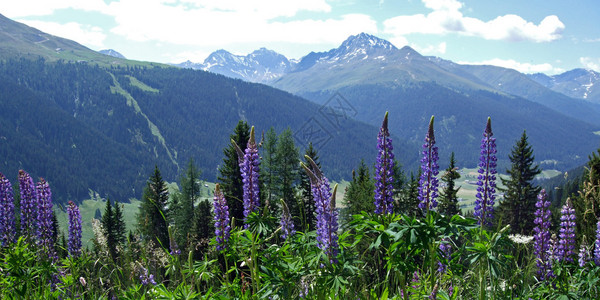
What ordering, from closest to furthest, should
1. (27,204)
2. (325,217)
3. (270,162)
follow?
1. (325,217)
2. (27,204)
3. (270,162)

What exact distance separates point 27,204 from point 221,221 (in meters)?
A: 5.54

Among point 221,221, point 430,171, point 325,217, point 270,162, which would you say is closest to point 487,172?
point 430,171

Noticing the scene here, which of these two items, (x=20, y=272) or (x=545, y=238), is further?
(x=545, y=238)

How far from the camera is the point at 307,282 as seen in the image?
15.1 ft

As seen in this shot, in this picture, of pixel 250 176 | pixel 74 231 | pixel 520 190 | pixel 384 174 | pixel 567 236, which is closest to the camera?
pixel 250 176

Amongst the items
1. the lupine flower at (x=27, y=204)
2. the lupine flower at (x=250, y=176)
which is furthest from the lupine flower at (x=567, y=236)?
the lupine flower at (x=27, y=204)

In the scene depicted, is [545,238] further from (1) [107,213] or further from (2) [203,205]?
(1) [107,213]

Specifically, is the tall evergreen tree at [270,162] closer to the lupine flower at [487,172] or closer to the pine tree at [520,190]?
the pine tree at [520,190]

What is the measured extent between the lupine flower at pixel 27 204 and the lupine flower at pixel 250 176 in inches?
203

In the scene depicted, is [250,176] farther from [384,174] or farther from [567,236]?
[567,236]

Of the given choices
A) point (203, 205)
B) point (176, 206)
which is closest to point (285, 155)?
point (203, 205)

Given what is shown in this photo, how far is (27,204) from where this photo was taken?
8.38m

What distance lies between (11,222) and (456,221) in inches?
358

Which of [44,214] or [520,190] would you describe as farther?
[520,190]
